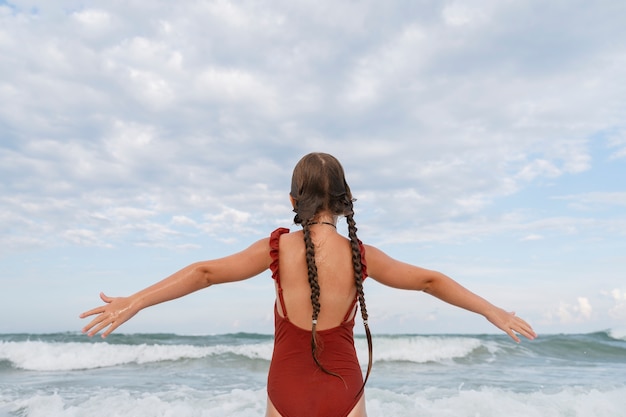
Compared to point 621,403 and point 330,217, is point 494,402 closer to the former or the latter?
point 621,403

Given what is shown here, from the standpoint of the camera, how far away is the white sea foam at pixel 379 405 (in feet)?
23.7

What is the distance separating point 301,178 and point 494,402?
5.81 meters

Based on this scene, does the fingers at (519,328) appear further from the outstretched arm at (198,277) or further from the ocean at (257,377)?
the ocean at (257,377)

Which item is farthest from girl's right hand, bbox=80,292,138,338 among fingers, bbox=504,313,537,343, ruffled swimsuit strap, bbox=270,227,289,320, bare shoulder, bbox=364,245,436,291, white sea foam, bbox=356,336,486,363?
white sea foam, bbox=356,336,486,363

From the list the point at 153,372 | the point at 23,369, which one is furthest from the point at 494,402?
the point at 23,369

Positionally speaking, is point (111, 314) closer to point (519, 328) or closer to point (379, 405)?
point (519, 328)

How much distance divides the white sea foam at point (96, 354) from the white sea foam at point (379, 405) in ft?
20.8

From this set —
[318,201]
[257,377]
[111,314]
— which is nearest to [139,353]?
[257,377]

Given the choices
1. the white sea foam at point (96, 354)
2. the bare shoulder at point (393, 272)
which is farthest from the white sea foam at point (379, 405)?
the white sea foam at point (96, 354)

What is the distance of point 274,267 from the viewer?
3.07 meters

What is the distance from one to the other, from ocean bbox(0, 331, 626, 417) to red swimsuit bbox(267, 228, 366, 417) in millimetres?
4213

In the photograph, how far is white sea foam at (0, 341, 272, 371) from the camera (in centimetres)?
1445

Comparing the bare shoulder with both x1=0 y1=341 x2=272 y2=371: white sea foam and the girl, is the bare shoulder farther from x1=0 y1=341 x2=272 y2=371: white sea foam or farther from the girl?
x1=0 y1=341 x2=272 y2=371: white sea foam

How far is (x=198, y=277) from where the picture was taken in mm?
3066
